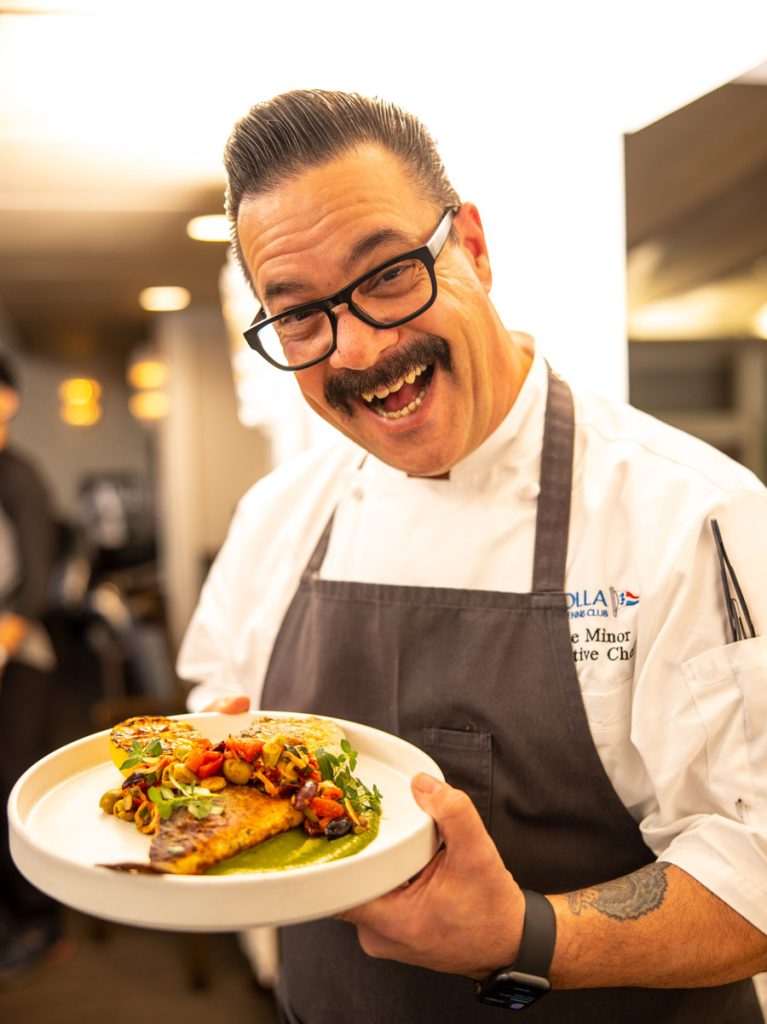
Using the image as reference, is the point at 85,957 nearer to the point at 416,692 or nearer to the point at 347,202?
the point at 416,692

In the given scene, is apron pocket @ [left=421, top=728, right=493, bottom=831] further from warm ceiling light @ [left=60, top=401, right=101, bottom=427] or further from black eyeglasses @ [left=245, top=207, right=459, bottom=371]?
warm ceiling light @ [left=60, top=401, right=101, bottom=427]

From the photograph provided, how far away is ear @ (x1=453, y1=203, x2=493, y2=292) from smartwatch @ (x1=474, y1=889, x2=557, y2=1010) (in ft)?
1.94

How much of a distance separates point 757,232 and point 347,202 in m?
0.60

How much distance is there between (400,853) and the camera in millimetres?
566

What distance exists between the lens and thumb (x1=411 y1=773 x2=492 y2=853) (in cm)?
61

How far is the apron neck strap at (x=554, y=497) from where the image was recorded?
0.82m

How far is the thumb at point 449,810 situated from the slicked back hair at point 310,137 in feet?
1.74

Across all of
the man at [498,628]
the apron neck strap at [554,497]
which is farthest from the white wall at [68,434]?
the apron neck strap at [554,497]

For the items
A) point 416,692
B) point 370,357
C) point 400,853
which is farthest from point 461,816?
point 370,357

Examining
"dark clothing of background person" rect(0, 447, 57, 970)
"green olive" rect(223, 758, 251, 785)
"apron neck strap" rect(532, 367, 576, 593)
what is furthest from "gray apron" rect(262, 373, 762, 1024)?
"dark clothing of background person" rect(0, 447, 57, 970)

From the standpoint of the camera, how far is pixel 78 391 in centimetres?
98

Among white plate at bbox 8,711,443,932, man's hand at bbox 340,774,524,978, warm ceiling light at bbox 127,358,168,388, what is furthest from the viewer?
warm ceiling light at bbox 127,358,168,388

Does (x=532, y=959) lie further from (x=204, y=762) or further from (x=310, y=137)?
(x=310, y=137)

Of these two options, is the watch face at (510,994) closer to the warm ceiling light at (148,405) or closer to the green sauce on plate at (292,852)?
the green sauce on plate at (292,852)
